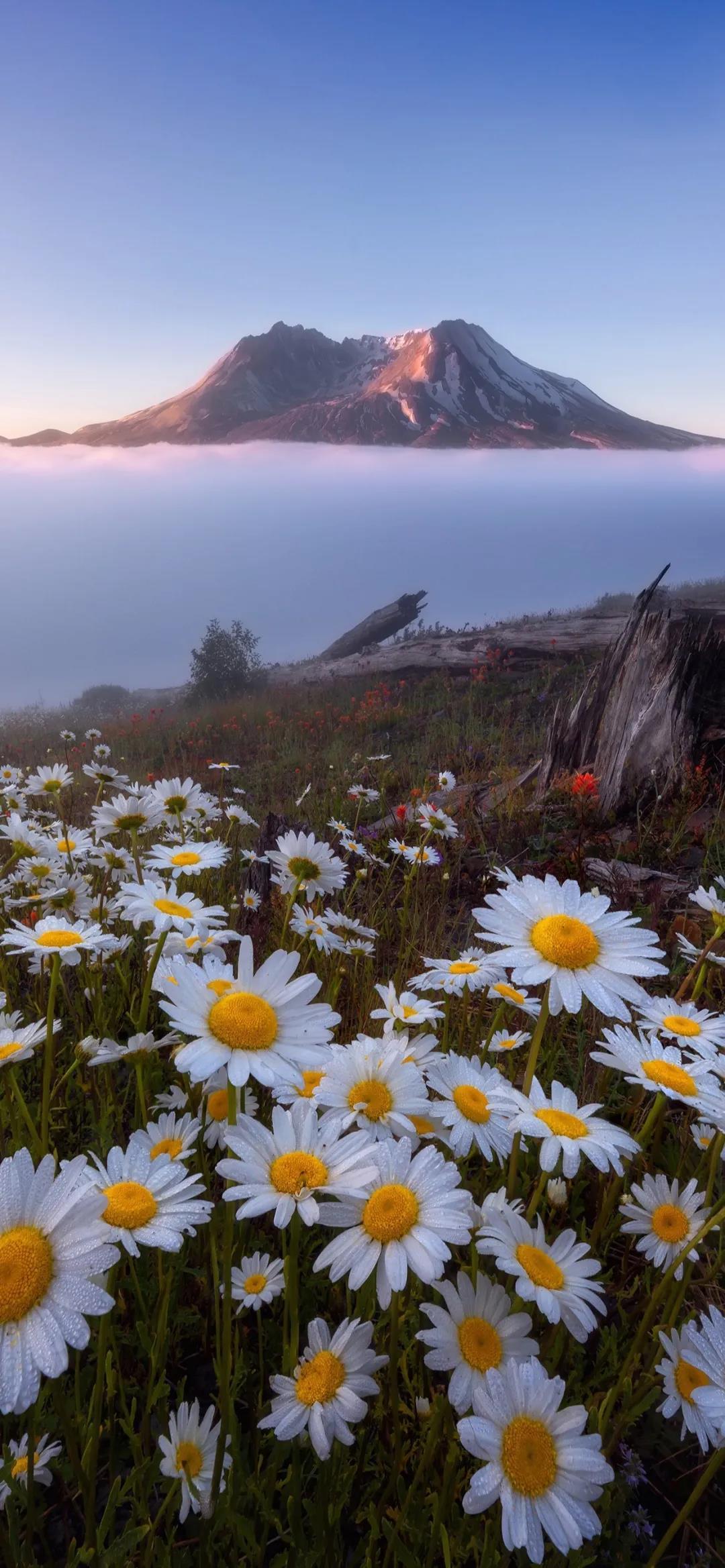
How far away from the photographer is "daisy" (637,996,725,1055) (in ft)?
4.51

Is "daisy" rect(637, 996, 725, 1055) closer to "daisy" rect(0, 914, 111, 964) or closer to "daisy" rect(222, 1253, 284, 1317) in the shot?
"daisy" rect(222, 1253, 284, 1317)

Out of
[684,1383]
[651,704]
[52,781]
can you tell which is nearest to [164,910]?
[684,1383]

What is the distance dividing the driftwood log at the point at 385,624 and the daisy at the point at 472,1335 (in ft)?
71.8

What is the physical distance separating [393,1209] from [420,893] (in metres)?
3.55

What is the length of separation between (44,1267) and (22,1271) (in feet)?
0.08

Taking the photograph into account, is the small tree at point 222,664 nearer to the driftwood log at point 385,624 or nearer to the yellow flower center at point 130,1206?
the driftwood log at point 385,624

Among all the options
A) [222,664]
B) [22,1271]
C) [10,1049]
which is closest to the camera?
[22,1271]

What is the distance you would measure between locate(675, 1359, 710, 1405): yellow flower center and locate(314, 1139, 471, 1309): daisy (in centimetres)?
46

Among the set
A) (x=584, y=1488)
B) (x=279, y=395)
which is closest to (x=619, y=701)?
(x=584, y=1488)

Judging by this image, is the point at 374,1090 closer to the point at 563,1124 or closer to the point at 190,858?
the point at 563,1124

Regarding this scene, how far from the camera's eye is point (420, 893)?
4.47 m

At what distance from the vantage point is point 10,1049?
1295mm

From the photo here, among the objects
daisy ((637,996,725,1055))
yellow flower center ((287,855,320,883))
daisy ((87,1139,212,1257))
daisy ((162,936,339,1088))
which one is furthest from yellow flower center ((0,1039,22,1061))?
daisy ((637,996,725,1055))

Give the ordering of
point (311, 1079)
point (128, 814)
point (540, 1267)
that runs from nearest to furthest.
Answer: point (540, 1267) < point (311, 1079) < point (128, 814)
